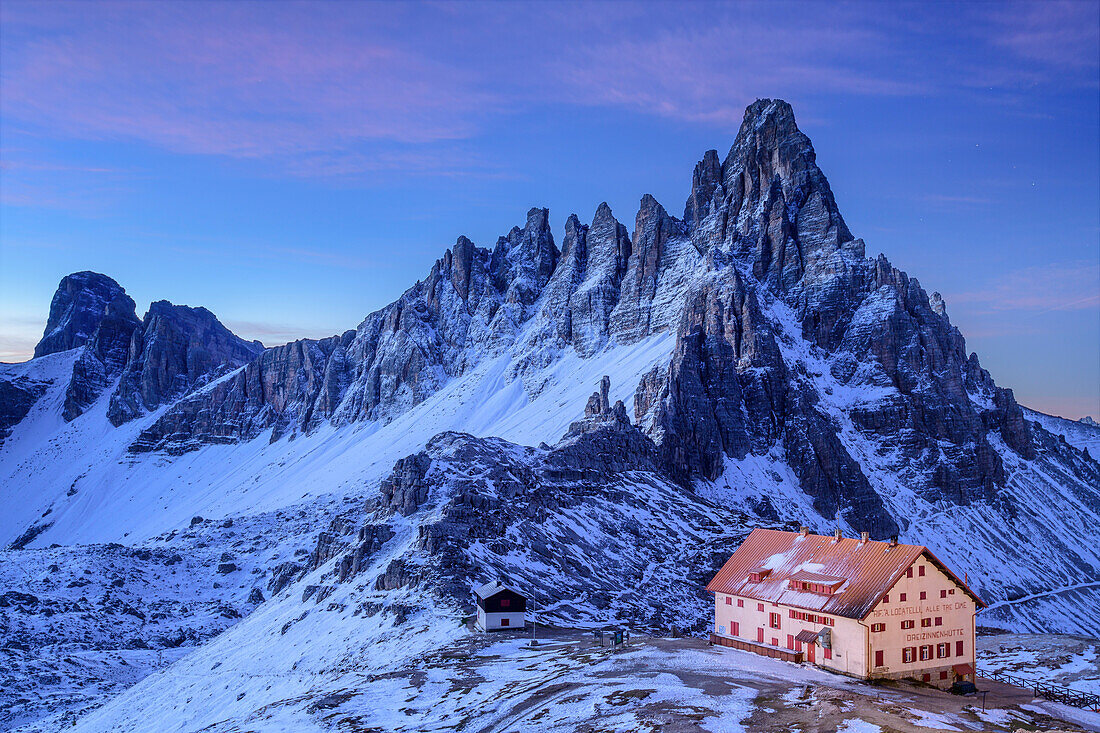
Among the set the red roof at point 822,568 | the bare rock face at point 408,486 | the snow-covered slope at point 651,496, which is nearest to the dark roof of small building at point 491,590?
the snow-covered slope at point 651,496

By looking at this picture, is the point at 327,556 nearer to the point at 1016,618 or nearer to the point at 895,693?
the point at 895,693

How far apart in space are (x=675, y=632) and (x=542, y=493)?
91.6 ft

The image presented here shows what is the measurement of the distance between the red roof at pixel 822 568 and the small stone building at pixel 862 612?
7cm

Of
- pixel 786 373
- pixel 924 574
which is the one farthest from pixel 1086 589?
pixel 924 574

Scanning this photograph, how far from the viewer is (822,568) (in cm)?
5131

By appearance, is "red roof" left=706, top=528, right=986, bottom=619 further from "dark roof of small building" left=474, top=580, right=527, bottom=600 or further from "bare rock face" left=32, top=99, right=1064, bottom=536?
"bare rock face" left=32, top=99, right=1064, bottom=536

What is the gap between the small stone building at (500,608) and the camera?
62.8 meters

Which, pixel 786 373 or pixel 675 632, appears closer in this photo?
pixel 675 632

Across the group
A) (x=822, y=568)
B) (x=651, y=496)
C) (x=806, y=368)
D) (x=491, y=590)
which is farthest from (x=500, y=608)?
(x=806, y=368)

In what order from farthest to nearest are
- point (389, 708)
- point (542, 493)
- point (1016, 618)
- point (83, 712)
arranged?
1. point (1016, 618)
2. point (542, 493)
3. point (83, 712)
4. point (389, 708)

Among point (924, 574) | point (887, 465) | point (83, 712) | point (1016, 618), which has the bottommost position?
point (83, 712)

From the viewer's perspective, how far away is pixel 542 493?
94.6 meters

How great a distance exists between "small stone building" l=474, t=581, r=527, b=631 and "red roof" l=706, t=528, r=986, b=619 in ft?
49.5

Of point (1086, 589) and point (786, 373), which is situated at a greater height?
point (786, 373)
